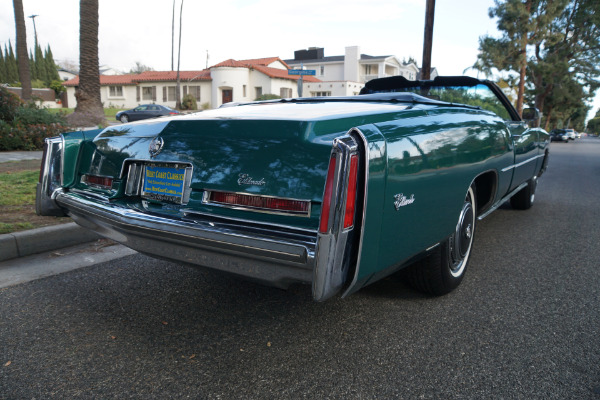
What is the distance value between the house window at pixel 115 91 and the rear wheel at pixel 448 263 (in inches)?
2018

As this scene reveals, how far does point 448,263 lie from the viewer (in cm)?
293

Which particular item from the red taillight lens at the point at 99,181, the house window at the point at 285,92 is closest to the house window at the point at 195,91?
the house window at the point at 285,92

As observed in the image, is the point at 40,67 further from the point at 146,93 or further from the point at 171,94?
the point at 171,94

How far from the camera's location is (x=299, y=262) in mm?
1957

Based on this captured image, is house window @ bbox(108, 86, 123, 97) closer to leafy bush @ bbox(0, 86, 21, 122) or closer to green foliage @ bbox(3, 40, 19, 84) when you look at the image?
green foliage @ bbox(3, 40, 19, 84)

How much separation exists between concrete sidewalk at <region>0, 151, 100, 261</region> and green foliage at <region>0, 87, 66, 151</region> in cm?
715

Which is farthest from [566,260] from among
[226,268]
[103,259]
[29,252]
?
[29,252]

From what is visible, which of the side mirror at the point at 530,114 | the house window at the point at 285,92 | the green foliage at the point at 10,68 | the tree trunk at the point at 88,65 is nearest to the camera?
the side mirror at the point at 530,114

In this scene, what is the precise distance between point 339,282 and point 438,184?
92 centimetres

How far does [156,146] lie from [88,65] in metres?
14.1

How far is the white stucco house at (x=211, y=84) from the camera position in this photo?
4344cm

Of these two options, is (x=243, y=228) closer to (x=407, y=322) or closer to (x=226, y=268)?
(x=226, y=268)

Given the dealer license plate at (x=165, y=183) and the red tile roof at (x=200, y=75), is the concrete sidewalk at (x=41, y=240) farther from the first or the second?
the red tile roof at (x=200, y=75)

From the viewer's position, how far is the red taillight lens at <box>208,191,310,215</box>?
6.96ft
